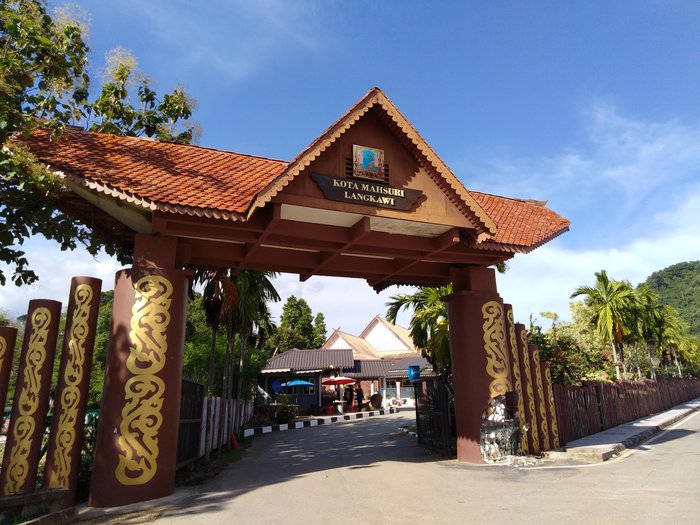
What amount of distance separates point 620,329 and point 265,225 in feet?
90.0

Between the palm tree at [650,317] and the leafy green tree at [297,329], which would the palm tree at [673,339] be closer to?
the palm tree at [650,317]

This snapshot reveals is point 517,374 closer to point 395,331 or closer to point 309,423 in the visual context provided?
point 309,423

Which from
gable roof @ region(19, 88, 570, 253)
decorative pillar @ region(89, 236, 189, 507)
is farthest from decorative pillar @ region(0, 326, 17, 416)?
gable roof @ region(19, 88, 570, 253)

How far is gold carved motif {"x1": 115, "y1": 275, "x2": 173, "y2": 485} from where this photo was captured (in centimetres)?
733

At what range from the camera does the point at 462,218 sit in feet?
31.8

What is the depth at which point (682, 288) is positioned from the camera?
108 m

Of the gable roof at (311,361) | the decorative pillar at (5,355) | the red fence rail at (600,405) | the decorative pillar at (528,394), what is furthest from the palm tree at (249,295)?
the gable roof at (311,361)

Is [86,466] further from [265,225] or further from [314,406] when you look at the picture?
[314,406]

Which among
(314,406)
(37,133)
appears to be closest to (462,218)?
(37,133)

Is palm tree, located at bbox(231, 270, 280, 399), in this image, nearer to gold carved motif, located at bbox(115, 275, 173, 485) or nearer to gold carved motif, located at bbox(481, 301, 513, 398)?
gold carved motif, located at bbox(115, 275, 173, 485)

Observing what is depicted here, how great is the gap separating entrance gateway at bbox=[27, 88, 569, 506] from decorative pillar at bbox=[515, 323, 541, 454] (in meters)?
0.22

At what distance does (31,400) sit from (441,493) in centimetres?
625

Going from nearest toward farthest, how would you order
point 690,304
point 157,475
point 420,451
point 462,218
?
point 157,475 < point 462,218 < point 420,451 < point 690,304

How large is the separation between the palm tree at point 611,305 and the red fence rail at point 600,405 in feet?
Answer: 11.6
